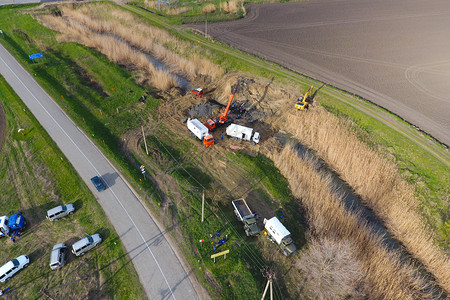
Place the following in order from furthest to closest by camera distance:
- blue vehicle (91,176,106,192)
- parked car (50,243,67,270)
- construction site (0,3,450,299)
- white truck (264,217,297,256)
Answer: blue vehicle (91,176,106,192) → white truck (264,217,297,256) → construction site (0,3,450,299) → parked car (50,243,67,270)

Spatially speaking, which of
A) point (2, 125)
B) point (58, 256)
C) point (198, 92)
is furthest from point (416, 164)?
point (2, 125)

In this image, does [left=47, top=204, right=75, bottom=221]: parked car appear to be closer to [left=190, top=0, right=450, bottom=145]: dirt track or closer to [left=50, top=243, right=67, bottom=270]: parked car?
[left=50, top=243, right=67, bottom=270]: parked car

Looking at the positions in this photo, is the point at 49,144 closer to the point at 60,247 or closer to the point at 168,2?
the point at 60,247

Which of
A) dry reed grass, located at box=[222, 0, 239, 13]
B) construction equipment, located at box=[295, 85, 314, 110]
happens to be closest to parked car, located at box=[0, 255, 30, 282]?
construction equipment, located at box=[295, 85, 314, 110]

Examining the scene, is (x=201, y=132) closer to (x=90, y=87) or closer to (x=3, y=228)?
(x=3, y=228)

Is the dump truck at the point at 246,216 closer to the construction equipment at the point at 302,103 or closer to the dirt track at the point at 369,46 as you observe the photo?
the construction equipment at the point at 302,103

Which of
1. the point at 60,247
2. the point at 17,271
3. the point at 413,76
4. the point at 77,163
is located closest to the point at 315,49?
the point at 413,76

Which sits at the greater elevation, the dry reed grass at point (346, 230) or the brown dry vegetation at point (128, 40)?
the brown dry vegetation at point (128, 40)

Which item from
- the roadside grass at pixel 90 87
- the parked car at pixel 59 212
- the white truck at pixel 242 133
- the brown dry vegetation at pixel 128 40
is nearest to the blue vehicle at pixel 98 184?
the roadside grass at pixel 90 87
